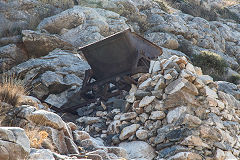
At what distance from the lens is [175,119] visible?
20.7 ft

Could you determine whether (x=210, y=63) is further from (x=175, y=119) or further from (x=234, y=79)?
(x=175, y=119)

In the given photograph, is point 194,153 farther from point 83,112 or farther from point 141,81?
point 83,112

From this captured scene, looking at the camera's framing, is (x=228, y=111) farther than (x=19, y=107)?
Yes

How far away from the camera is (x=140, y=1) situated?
1795cm

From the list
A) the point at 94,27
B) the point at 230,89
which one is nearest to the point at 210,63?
the point at 94,27

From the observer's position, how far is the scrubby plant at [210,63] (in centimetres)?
1389

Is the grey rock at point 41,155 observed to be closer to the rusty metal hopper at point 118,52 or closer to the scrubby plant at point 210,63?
the rusty metal hopper at point 118,52

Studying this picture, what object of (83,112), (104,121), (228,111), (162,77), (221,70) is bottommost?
(221,70)

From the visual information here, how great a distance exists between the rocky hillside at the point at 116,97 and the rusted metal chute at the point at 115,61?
0.37m

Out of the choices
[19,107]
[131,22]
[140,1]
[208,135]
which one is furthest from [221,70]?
[19,107]

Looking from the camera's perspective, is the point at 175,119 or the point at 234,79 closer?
the point at 175,119

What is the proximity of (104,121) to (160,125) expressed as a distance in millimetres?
1607

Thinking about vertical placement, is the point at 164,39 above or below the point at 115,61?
below

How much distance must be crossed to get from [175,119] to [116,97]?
9.08 feet
